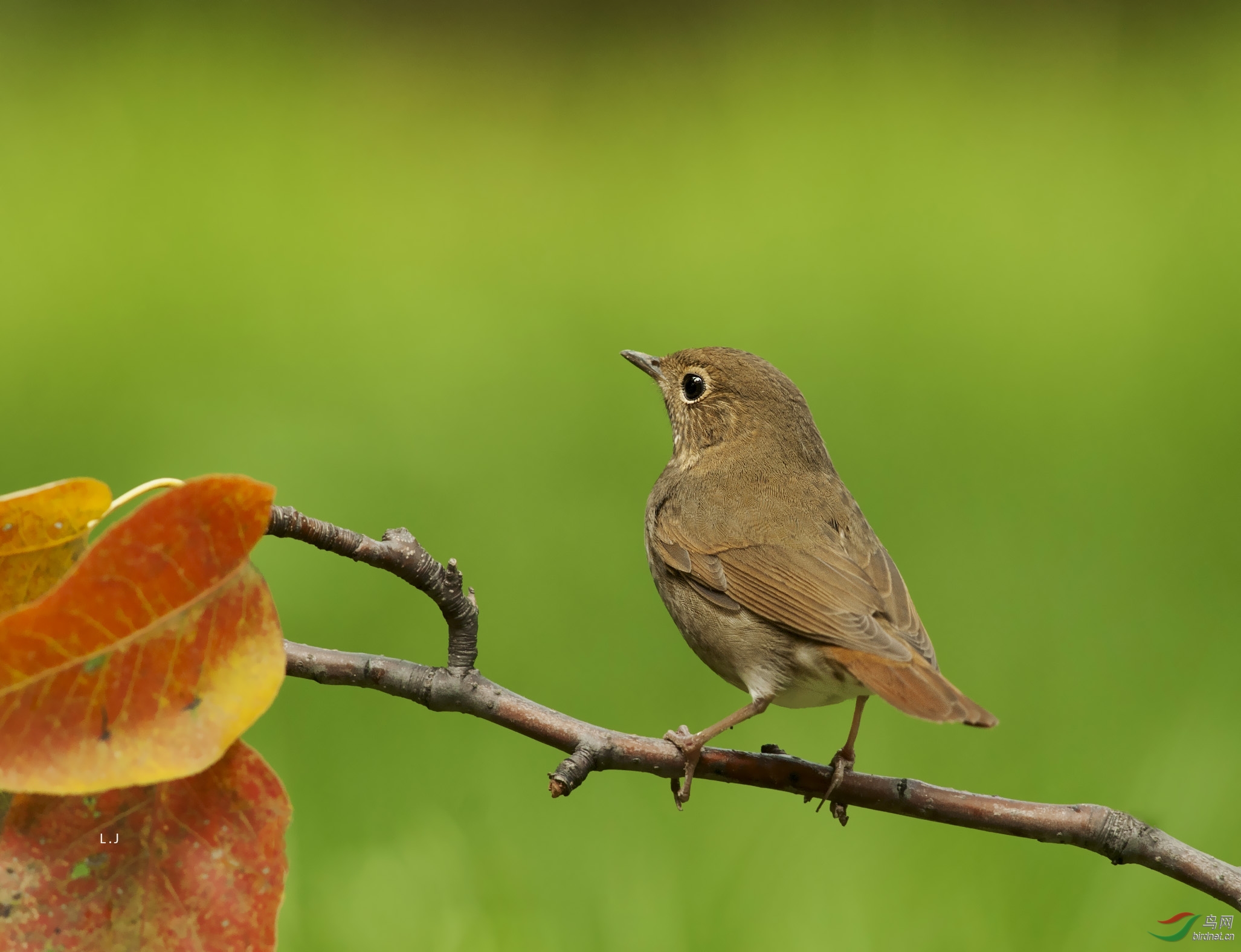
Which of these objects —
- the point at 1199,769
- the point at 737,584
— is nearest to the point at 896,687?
the point at 737,584

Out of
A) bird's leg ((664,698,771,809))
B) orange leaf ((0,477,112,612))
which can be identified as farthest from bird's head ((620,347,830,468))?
orange leaf ((0,477,112,612))

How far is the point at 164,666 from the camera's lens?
1.31 metres

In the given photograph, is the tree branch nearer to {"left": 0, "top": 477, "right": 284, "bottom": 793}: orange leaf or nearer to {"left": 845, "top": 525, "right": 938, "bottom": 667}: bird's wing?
{"left": 0, "top": 477, "right": 284, "bottom": 793}: orange leaf

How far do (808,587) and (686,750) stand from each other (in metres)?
0.81

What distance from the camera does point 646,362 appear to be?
3.36 metres

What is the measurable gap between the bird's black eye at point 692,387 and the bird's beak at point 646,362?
0.26ft

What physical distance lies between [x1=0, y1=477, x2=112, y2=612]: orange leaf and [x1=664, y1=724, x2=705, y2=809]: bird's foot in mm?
1148

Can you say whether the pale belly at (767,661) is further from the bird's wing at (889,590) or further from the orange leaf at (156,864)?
the orange leaf at (156,864)

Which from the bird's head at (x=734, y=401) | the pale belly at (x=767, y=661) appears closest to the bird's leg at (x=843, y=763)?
the pale belly at (x=767, y=661)

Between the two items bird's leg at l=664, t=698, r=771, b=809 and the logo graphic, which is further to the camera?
the logo graphic

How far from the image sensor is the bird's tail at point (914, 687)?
2152mm

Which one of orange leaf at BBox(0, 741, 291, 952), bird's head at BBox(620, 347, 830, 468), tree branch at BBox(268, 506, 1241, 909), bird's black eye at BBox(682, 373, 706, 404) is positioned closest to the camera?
orange leaf at BBox(0, 741, 291, 952)

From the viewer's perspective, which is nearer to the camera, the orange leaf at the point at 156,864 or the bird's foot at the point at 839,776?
the orange leaf at the point at 156,864

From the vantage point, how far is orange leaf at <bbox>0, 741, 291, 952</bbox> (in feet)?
4.48
